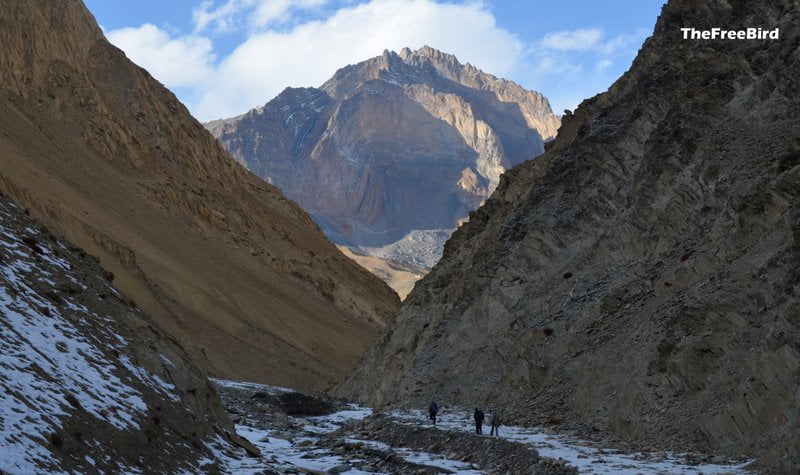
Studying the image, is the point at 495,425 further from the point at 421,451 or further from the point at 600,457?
the point at 600,457

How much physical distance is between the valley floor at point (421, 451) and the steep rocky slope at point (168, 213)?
29073 millimetres

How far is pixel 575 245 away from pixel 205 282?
42633 mm

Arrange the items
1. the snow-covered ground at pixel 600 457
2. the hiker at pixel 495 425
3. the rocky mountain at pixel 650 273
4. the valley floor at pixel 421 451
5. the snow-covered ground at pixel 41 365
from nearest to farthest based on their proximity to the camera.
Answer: the snow-covered ground at pixel 41 365 → the snow-covered ground at pixel 600 457 → the valley floor at pixel 421 451 → the rocky mountain at pixel 650 273 → the hiker at pixel 495 425

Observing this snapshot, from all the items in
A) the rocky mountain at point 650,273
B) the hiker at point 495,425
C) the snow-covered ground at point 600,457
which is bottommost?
the snow-covered ground at point 600,457

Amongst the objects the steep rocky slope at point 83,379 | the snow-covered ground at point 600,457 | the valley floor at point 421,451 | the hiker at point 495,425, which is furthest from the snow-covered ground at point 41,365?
the hiker at point 495,425

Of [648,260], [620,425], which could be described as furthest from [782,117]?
Answer: [620,425]

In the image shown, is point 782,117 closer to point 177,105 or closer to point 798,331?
point 798,331

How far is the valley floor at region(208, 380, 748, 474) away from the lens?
2232 centimetres

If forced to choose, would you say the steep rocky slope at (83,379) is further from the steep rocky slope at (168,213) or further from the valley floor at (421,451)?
the steep rocky slope at (168,213)

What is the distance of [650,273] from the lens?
118 ft

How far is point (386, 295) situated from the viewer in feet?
396

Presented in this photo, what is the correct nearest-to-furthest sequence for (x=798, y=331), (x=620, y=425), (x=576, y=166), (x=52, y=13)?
1. (x=798, y=331)
2. (x=620, y=425)
3. (x=576, y=166)
4. (x=52, y=13)

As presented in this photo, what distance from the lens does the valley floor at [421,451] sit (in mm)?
22323

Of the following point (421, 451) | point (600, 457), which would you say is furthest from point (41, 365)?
point (421, 451)
